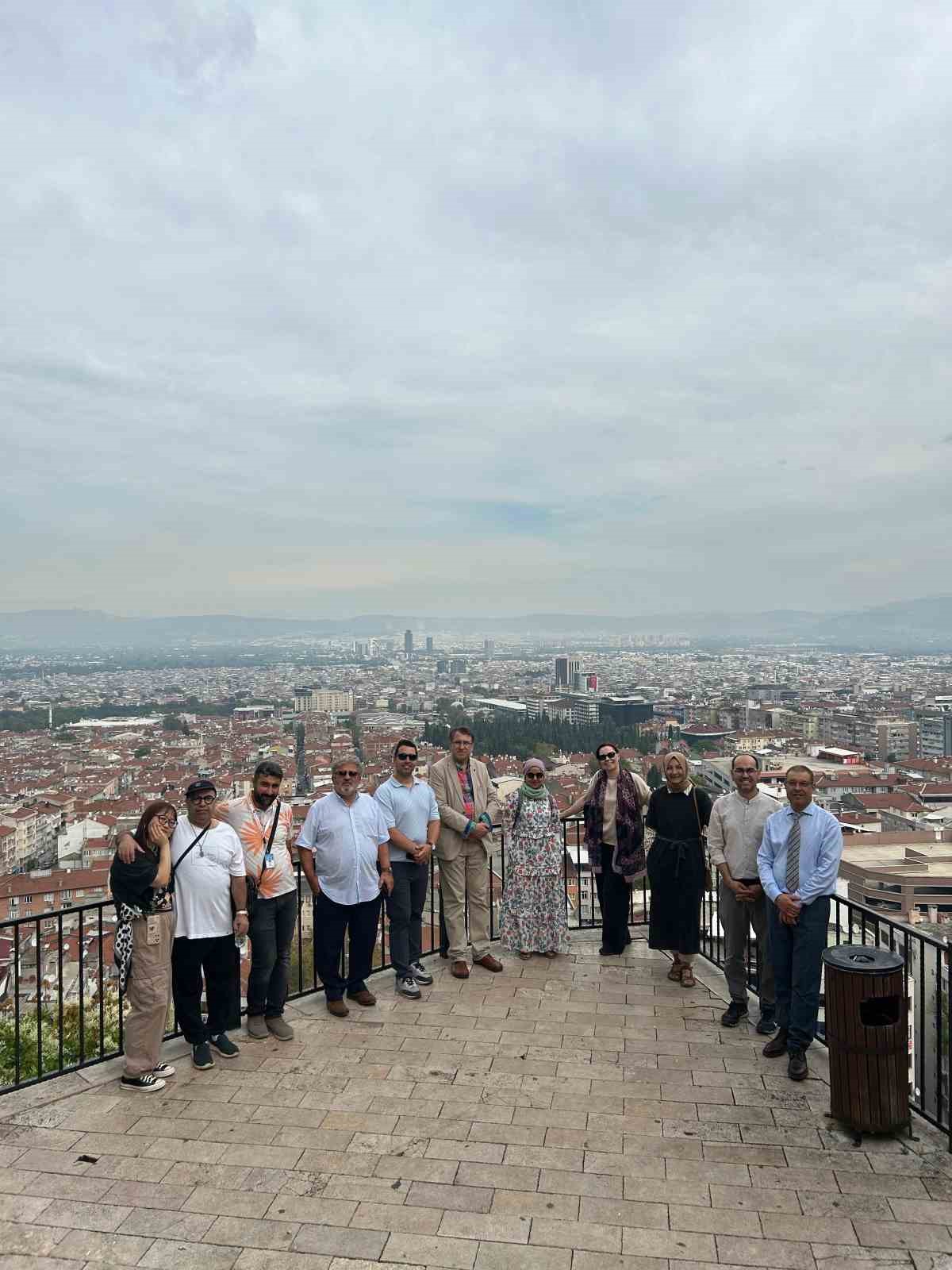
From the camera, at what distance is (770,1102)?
3.95 metres

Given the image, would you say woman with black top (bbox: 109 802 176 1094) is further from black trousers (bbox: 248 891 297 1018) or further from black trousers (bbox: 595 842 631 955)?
black trousers (bbox: 595 842 631 955)

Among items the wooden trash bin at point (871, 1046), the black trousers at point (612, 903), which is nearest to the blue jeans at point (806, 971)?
the wooden trash bin at point (871, 1046)

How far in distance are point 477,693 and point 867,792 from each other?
72.1 meters

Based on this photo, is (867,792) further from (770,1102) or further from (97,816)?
(770,1102)

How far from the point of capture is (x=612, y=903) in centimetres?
601

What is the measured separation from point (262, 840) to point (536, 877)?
7.32 feet

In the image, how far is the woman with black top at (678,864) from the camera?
5441mm

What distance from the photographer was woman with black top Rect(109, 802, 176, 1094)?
162 inches

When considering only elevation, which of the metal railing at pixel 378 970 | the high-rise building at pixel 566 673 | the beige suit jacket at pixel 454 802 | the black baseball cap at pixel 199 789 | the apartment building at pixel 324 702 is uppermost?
the black baseball cap at pixel 199 789

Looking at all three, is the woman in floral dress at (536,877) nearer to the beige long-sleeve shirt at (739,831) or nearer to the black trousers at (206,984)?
the beige long-sleeve shirt at (739,831)

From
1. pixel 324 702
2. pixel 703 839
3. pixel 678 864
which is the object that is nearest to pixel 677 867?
pixel 678 864

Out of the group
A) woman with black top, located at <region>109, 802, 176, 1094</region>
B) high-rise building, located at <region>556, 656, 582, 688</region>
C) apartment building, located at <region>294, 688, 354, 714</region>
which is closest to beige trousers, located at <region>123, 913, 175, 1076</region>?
woman with black top, located at <region>109, 802, 176, 1094</region>

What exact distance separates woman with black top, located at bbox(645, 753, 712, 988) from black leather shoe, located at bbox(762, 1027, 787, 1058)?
41.8 inches

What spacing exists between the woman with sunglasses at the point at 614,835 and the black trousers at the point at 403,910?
1.24 m
